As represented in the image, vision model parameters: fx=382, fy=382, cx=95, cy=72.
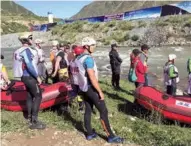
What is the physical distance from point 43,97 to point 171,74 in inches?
122

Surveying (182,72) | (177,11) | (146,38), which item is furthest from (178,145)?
(177,11)

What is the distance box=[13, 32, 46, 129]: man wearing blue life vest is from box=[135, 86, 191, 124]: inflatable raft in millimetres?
2208

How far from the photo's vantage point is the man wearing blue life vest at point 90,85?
215 inches

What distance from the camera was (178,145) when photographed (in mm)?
5672

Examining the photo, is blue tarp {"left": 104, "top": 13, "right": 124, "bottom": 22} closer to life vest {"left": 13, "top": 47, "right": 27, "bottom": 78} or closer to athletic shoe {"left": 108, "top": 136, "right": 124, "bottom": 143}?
life vest {"left": 13, "top": 47, "right": 27, "bottom": 78}

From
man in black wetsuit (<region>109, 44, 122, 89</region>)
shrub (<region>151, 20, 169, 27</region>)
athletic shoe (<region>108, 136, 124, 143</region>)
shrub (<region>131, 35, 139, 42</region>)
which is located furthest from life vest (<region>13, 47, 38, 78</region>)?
shrub (<region>151, 20, 169, 27</region>)

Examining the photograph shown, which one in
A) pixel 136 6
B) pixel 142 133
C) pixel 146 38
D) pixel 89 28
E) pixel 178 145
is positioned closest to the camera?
pixel 178 145

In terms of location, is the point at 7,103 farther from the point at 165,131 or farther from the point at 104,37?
the point at 104,37

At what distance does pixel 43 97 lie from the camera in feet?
24.2

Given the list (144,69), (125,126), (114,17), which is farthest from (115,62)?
(114,17)

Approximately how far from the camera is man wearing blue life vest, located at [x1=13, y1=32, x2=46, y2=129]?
6.23 metres

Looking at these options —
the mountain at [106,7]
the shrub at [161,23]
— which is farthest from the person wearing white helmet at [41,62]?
the mountain at [106,7]

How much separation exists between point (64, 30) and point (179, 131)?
3863 cm

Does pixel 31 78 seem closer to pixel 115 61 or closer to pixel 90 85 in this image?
pixel 90 85
